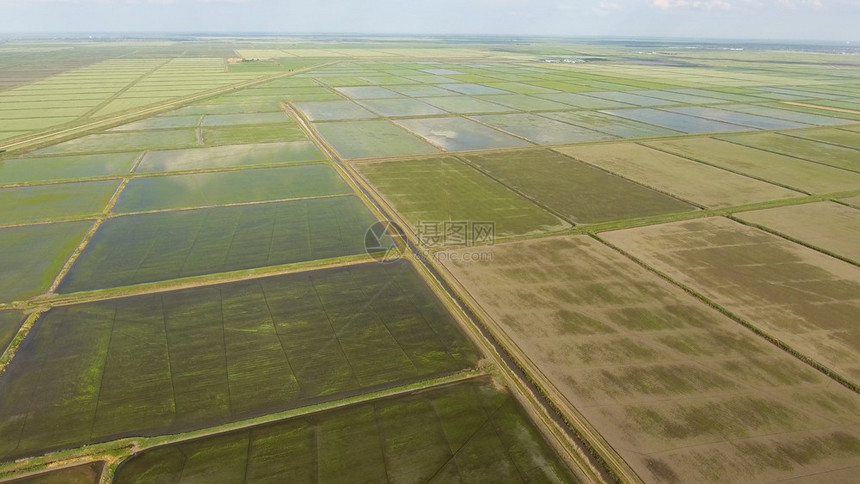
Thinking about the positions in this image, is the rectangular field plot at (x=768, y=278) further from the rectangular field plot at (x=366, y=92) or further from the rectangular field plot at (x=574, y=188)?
the rectangular field plot at (x=366, y=92)

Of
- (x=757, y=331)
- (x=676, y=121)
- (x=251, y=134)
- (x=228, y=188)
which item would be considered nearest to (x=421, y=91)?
(x=251, y=134)

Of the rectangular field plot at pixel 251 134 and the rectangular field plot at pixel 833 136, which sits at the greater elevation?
the rectangular field plot at pixel 833 136

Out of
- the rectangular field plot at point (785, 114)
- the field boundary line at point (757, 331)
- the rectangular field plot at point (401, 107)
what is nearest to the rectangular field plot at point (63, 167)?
the rectangular field plot at point (401, 107)

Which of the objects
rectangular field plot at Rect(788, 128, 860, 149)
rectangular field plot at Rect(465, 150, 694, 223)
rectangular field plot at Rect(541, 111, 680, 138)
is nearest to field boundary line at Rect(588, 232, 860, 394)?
rectangular field plot at Rect(465, 150, 694, 223)

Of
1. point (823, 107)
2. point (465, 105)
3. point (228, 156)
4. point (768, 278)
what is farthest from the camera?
point (823, 107)

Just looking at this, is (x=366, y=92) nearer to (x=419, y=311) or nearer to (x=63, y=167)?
(x=63, y=167)

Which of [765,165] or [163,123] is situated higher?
[163,123]
